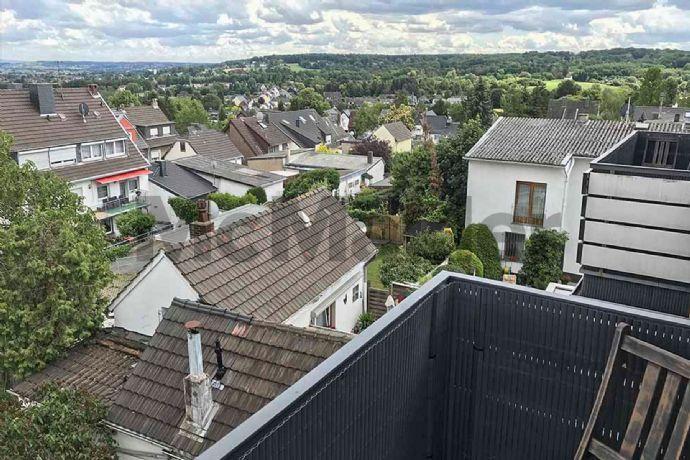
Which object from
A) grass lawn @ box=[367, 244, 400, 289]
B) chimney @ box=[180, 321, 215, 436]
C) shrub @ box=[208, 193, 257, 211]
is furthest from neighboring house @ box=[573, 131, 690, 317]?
shrub @ box=[208, 193, 257, 211]

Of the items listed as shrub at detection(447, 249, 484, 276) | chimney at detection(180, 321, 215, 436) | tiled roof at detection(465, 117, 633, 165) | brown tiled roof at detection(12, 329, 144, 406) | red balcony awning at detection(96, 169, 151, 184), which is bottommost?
shrub at detection(447, 249, 484, 276)

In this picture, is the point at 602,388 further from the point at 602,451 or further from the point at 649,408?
the point at 602,451

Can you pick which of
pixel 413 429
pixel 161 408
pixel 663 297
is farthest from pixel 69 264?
pixel 663 297

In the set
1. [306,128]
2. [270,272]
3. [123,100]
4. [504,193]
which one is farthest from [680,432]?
[123,100]

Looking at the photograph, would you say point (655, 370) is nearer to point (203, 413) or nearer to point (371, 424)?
point (371, 424)

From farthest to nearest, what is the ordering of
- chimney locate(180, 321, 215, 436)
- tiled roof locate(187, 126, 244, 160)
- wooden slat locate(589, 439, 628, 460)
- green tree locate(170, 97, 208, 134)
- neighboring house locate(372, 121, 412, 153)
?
1. green tree locate(170, 97, 208, 134)
2. neighboring house locate(372, 121, 412, 153)
3. tiled roof locate(187, 126, 244, 160)
4. chimney locate(180, 321, 215, 436)
5. wooden slat locate(589, 439, 628, 460)

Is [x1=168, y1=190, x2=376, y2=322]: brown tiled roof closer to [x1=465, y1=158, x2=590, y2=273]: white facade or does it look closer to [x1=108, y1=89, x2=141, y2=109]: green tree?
[x1=465, y1=158, x2=590, y2=273]: white facade
